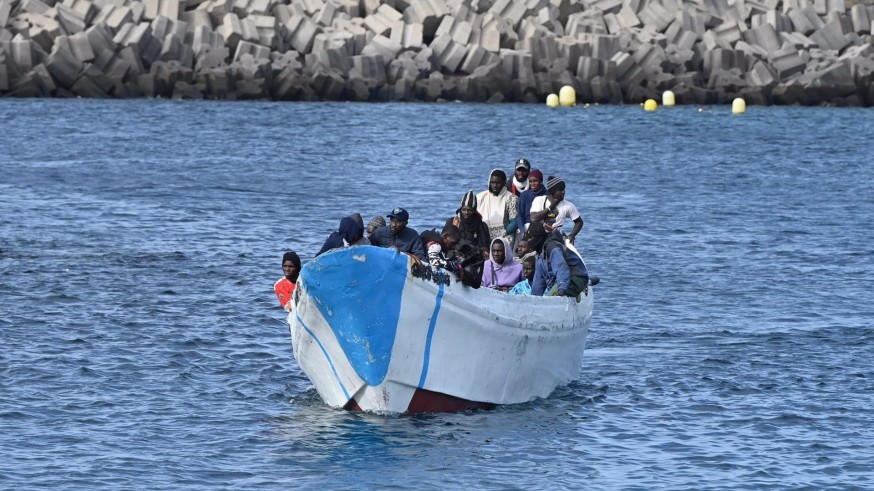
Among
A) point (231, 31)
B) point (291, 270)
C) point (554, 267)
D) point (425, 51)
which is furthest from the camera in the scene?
point (425, 51)

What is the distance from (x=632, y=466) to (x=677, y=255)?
17425mm

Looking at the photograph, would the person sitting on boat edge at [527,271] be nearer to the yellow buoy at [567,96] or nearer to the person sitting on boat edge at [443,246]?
the person sitting on boat edge at [443,246]

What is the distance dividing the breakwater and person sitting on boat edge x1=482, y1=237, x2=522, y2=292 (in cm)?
5643

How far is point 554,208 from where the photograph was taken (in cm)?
2081

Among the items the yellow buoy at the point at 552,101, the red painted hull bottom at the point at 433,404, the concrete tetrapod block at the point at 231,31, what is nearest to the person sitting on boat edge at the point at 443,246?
the red painted hull bottom at the point at 433,404

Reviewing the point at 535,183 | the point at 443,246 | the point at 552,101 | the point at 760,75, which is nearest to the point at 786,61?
the point at 760,75

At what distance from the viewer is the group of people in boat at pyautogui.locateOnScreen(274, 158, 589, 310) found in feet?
61.0

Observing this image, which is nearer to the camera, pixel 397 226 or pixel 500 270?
pixel 397 226

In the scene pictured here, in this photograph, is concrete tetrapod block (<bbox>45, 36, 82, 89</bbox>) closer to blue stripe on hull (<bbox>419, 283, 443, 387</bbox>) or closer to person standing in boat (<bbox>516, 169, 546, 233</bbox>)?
person standing in boat (<bbox>516, 169, 546, 233</bbox>)

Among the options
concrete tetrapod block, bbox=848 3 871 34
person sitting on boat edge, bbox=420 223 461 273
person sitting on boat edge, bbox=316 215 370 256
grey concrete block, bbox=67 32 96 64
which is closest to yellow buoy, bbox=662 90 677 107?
concrete tetrapod block, bbox=848 3 871 34

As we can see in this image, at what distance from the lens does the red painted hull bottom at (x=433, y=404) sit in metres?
18.1

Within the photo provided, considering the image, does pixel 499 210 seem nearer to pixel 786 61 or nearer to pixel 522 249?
pixel 522 249

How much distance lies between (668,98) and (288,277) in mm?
66433

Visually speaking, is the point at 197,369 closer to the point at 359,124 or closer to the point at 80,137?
the point at 80,137
